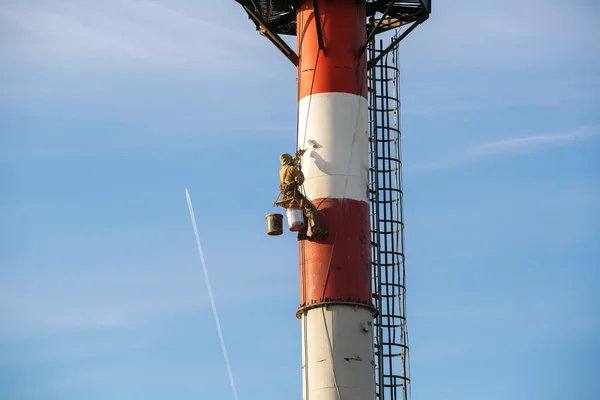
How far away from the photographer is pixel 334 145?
154 feet

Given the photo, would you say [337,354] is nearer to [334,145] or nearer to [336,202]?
[336,202]

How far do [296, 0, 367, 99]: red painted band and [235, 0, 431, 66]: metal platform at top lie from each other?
99 cm

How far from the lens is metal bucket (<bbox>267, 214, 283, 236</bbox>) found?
46094 millimetres

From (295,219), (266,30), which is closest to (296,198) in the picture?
(295,219)

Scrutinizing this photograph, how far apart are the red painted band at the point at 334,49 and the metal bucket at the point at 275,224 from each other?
4427 mm

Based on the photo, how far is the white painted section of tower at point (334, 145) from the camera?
153ft

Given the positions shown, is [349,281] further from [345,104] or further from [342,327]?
[345,104]

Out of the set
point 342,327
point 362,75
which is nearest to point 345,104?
point 362,75

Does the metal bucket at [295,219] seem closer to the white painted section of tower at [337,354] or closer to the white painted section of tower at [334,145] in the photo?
the white painted section of tower at [334,145]

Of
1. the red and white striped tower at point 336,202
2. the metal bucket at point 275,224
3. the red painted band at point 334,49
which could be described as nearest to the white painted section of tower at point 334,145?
the red and white striped tower at point 336,202

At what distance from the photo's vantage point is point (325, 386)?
147 feet

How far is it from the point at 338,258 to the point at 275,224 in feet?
7.33

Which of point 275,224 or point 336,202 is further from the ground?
point 336,202

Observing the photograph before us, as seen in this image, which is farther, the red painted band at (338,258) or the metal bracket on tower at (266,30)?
the metal bracket on tower at (266,30)
